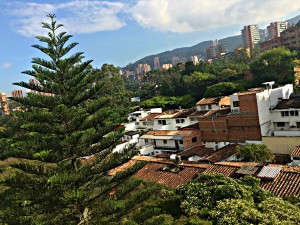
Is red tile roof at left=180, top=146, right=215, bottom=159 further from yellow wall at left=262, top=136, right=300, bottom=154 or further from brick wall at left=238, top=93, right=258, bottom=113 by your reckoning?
brick wall at left=238, top=93, right=258, bottom=113

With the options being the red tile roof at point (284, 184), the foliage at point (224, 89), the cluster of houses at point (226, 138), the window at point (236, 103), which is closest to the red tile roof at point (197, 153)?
the cluster of houses at point (226, 138)

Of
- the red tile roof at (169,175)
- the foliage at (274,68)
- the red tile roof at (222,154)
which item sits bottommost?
the red tile roof at (222,154)

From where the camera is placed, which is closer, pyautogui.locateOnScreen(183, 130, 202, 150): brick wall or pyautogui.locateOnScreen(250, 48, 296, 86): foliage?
pyautogui.locateOnScreen(183, 130, 202, 150): brick wall

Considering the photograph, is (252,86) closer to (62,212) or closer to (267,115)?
(267,115)

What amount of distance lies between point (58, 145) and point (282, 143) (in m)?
18.5

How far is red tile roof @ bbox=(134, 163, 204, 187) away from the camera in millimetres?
15152

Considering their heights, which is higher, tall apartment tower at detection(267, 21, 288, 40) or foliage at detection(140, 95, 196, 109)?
tall apartment tower at detection(267, 21, 288, 40)

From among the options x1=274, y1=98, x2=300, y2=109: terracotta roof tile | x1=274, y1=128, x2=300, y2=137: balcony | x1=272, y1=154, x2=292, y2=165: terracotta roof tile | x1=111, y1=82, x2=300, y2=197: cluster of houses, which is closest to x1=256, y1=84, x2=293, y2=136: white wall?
x1=111, y1=82, x2=300, y2=197: cluster of houses

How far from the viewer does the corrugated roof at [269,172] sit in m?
12.9

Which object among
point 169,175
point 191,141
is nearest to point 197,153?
point 191,141

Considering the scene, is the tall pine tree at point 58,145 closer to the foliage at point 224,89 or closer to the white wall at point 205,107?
the white wall at point 205,107

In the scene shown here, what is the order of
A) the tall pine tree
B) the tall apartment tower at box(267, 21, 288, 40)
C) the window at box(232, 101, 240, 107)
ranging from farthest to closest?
the tall apartment tower at box(267, 21, 288, 40) < the window at box(232, 101, 240, 107) < the tall pine tree

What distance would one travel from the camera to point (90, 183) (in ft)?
28.6

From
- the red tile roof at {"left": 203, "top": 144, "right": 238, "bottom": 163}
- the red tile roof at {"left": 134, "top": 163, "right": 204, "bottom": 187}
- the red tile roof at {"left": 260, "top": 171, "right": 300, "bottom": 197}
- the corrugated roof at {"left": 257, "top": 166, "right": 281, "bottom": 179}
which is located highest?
the corrugated roof at {"left": 257, "top": 166, "right": 281, "bottom": 179}
